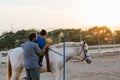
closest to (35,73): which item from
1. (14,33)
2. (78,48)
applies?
(78,48)

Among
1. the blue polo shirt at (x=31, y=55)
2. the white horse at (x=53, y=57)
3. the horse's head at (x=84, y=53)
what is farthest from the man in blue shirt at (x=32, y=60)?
the horse's head at (x=84, y=53)

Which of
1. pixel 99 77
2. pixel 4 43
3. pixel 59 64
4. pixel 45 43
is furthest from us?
pixel 4 43

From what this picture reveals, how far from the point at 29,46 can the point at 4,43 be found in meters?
27.0

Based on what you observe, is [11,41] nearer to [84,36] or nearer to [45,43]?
[84,36]

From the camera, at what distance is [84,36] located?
3738 cm

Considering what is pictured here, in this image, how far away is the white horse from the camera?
37.3 ft

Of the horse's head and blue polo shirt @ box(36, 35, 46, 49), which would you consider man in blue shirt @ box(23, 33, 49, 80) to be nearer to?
blue polo shirt @ box(36, 35, 46, 49)

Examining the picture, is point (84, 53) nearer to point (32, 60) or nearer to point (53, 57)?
point (53, 57)

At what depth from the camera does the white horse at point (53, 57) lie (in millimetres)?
11367

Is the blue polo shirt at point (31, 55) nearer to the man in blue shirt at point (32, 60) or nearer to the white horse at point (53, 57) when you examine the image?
the man in blue shirt at point (32, 60)

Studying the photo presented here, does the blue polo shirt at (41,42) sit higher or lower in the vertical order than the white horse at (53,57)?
higher

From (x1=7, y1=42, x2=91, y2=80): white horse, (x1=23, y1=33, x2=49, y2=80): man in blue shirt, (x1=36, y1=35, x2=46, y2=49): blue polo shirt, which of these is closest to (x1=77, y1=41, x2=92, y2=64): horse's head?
(x1=7, y1=42, x2=91, y2=80): white horse

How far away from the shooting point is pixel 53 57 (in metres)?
11.6

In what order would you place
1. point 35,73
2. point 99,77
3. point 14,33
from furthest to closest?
point 14,33
point 99,77
point 35,73
